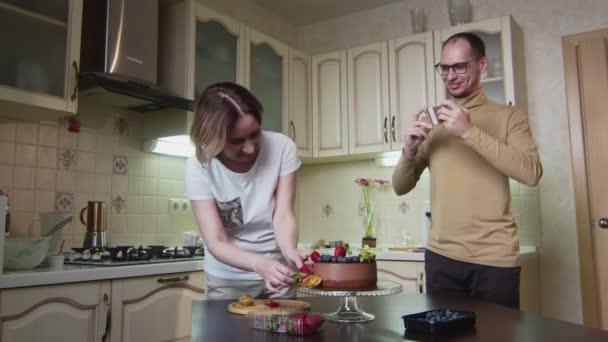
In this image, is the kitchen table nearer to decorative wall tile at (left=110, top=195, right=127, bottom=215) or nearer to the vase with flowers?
decorative wall tile at (left=110, top=195, right=127, bottom=215)

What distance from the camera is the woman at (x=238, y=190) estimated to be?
51.3 inches

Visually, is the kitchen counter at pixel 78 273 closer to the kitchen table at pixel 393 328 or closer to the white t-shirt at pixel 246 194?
the white t-shirt at pixel 246 194

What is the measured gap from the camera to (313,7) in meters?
3.52

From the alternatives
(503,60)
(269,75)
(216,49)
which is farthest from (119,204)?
(503,60)

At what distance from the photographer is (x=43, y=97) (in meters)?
1.95

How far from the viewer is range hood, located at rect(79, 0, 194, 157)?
87.4 inches

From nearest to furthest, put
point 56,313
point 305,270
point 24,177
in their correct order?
point 305,270, point 56,313, point 24,177

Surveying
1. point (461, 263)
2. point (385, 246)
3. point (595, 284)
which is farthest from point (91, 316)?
point (595, 284)

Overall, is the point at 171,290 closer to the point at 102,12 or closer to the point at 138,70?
the point at 138,70

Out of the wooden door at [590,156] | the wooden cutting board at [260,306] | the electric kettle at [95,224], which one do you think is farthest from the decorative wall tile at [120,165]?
the wooden door at [590,156]

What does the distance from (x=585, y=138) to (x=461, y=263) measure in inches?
65.9

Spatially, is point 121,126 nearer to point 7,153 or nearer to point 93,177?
point 93,177

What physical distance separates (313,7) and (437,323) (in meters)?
2.96

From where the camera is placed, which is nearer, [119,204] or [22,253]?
[22,253]
